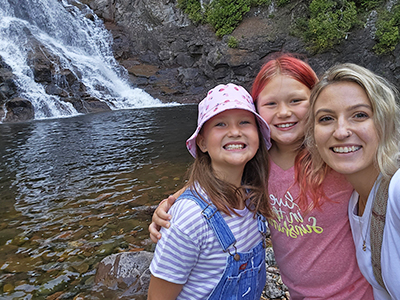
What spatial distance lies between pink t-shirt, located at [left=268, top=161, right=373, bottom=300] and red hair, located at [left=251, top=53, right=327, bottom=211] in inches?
2.0

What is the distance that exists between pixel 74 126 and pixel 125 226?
975 centimetres

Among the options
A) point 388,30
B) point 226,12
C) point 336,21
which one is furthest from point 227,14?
point 388,30

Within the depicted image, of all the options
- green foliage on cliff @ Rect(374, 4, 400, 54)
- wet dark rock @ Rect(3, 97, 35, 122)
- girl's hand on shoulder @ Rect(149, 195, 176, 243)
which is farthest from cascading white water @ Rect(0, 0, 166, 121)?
girl's hand on shoulder @ Rect(149, 195, 176, 243)

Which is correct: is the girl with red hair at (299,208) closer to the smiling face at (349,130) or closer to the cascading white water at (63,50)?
the smiling face at (349,130)

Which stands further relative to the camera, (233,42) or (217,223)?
(233,42)

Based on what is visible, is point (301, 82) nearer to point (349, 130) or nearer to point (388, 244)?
point (349, 130)

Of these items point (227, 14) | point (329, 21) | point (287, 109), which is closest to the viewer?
point (287, 109)

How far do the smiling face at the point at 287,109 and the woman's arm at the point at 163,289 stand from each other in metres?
1.08

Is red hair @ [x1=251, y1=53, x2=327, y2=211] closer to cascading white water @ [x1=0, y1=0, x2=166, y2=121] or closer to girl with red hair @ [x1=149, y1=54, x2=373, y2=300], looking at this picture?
girl with red hair @ [x1=149, y1=54, x2=373, y2=300]

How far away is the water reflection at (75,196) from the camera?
3.38 m

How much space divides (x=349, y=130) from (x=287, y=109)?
1.72 feet

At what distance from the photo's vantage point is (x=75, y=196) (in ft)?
17.4

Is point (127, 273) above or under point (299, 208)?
under

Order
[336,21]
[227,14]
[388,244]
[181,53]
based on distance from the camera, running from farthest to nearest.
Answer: [181,53], [227,14], [336,21], [388,244]
